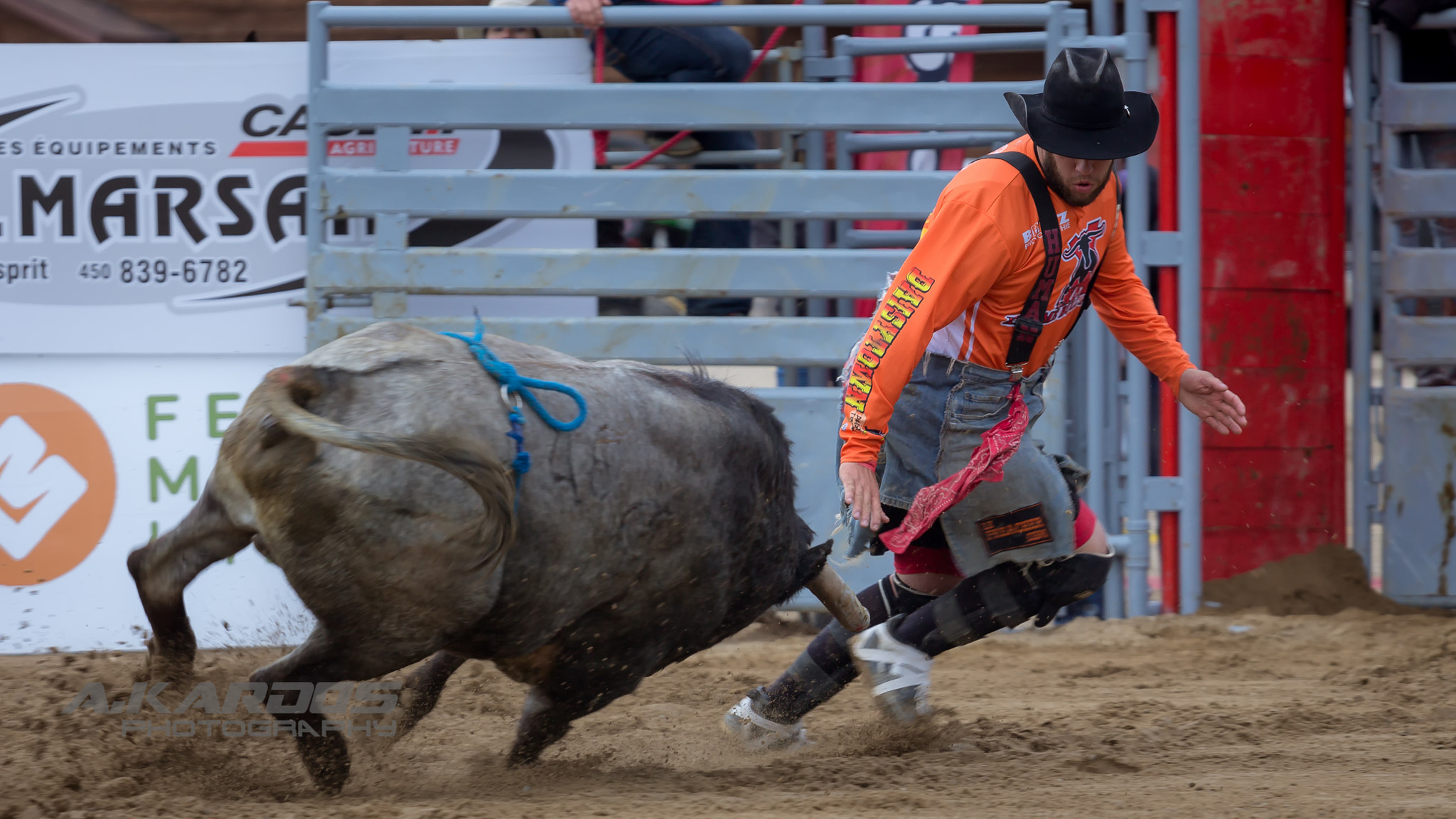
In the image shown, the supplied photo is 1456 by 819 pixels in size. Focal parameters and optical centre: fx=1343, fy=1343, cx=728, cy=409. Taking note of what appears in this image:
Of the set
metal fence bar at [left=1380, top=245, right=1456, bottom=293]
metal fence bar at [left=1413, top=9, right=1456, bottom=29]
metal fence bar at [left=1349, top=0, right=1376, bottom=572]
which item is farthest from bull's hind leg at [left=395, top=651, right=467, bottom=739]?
metal fence bar at [left=1413, top=9, right=1456, bottom=29]

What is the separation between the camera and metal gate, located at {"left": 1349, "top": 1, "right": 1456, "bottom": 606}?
5430mm

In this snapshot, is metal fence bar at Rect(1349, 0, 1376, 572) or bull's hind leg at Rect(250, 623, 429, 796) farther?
metal fence bar at Rect(1349, 0, 1376, 572)

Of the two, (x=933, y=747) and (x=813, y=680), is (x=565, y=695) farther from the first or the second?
(x=933, y=747)

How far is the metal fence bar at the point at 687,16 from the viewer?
4895mm

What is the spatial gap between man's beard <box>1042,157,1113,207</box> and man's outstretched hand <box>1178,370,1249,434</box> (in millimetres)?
693

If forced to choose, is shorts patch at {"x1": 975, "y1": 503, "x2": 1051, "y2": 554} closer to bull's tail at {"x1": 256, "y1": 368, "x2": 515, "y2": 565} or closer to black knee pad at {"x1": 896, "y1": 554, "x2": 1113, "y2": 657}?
black knee pad at {"x1": 896, "y1": 554, "x2": 1113, "y2": 657}

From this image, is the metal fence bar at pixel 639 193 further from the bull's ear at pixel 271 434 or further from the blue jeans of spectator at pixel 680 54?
the bull's ear at pixel 271 434

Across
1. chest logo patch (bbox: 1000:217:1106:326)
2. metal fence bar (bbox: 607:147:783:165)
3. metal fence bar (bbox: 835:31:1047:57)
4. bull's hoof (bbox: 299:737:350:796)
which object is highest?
metal fence bar (bbox: 835:31:1047:57)

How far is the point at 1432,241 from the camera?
18.1 feet

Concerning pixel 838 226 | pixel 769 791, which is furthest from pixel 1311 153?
pixel 769 791

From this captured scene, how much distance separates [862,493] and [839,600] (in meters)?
0.67

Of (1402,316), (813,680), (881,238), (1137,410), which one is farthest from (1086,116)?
(1402,316)

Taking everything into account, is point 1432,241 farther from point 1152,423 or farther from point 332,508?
point 332,508

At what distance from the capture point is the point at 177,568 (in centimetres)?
331
